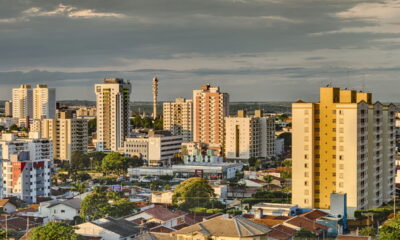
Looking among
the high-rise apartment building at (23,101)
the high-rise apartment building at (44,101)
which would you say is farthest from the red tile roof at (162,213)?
the high-rise apartment building at (23,101)

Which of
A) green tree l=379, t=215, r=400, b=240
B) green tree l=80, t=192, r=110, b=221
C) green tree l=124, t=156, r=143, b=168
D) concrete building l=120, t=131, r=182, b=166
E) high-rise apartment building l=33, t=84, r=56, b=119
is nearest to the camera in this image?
green tree l=379, t=215, r=400, b=240

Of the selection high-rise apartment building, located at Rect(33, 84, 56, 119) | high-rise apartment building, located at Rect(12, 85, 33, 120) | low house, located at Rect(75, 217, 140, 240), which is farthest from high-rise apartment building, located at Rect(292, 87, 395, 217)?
high-rise apartment building, located at Rect(12, 85, 33, 120)

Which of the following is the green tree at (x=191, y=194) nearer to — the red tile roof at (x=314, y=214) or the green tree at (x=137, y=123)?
the red tile roof at (x=314, y=214)

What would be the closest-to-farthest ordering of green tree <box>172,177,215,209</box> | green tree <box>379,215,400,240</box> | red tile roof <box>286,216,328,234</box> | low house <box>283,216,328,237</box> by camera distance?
green tree <box>379,215,400,240</box>, low house <box>283,216,328,237</box>, red tile roof <box>286,216,328,234</box>, green tree <box>172,177,215,209</box>

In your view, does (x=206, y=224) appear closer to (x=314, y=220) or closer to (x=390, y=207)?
(x=314, y=220)

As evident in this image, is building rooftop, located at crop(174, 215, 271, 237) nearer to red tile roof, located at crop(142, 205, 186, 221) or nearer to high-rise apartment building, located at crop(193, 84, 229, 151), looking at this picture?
red tile roof, located at crop(142, 205, 186, 221)

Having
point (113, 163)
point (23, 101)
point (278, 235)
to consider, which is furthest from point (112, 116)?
point (278, 235)

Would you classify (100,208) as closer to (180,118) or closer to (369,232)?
(369,232)
